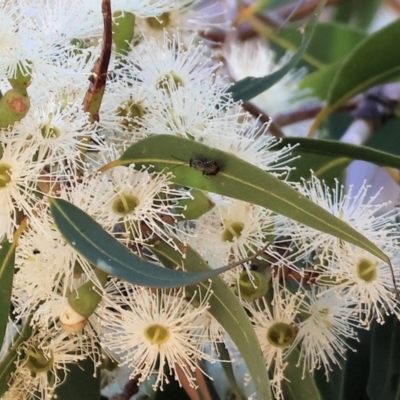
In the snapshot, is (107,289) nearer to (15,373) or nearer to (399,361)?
(15,373)

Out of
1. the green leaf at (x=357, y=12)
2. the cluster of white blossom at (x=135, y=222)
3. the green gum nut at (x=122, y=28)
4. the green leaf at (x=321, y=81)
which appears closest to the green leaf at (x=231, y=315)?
the cluster of white blossom at (x=135, y=222)

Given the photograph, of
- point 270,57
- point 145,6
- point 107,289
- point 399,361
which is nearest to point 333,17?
point 270,57

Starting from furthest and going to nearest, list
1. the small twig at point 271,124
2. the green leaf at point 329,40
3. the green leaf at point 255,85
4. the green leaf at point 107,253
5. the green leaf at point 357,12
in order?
1. the green leaf at point 357,12
2. the green leaf at point 329,40
3. the small twig at point 271,124
4. the green leaf at point 255,85
5. the green leaf at point 107,253

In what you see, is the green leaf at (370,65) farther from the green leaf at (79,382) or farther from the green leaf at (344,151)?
the green leaf at (79,382)

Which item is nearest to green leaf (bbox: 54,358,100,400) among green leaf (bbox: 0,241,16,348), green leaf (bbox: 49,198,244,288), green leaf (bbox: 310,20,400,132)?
green leaf (bbox: 0,241,16,348)

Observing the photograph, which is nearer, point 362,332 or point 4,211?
point 4,211

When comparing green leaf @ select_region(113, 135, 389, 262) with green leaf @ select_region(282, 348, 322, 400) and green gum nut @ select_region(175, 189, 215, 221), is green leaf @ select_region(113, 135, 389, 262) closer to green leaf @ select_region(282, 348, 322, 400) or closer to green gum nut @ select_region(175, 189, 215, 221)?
green gum nut @ select_region(175, 189, 215, 221)
